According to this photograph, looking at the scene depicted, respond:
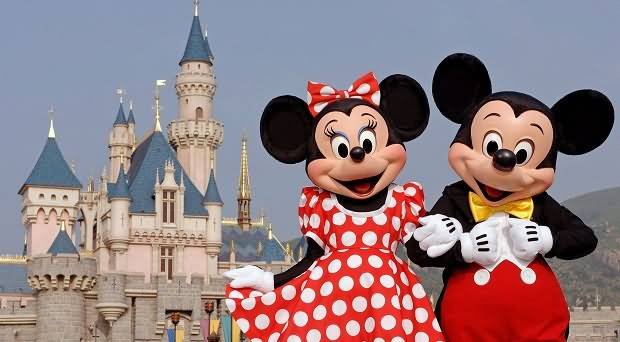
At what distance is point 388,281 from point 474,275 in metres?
0.68

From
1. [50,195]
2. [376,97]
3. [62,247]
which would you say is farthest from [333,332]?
[50,195]

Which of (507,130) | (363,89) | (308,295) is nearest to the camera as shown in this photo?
(507,130)

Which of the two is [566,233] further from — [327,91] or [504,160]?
[327,91]

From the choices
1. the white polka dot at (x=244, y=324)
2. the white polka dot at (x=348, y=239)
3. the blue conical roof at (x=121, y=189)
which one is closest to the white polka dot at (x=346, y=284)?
the white polka dot at (x=348, y=239)

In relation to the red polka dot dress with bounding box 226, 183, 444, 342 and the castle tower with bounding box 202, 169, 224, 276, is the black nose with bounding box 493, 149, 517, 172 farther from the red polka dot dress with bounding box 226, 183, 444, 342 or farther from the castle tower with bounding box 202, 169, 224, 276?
the castle tower with bounding box 202, 169, 224, 276

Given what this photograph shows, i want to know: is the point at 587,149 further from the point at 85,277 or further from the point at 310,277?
the point at 85,277

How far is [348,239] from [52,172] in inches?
1178

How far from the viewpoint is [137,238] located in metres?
32.2

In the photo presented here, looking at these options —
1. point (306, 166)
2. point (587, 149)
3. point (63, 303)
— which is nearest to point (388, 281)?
point (306, 166)

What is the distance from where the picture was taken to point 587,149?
863 centimetres

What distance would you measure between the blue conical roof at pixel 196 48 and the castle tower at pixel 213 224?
5.48m

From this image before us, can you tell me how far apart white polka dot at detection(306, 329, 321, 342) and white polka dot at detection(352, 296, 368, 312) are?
35 cm

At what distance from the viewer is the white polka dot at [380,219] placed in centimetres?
860

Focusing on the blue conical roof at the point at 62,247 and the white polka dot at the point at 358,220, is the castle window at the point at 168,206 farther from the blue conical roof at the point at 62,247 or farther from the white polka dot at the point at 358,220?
the white polka dot at the point at 358,220
